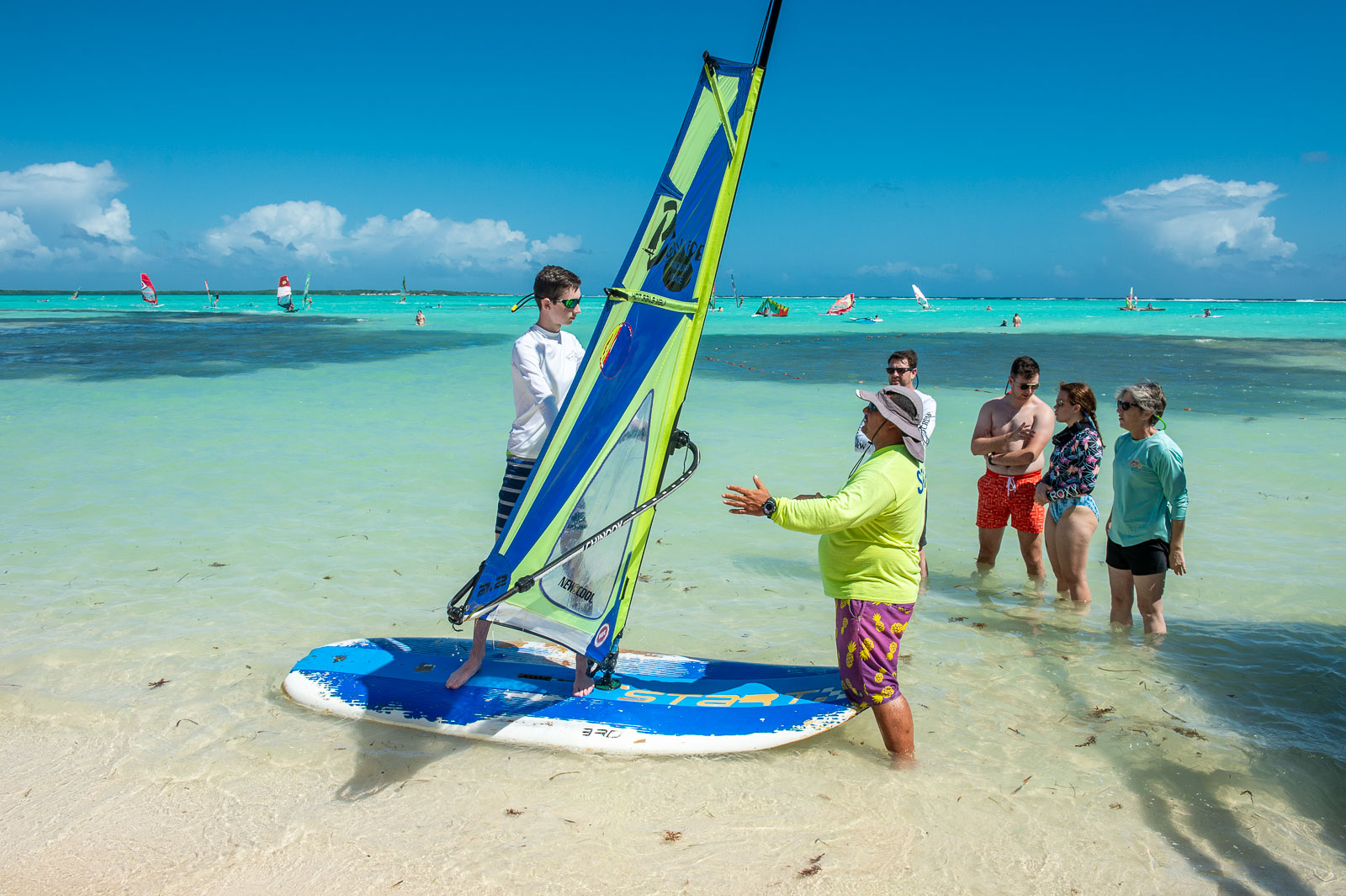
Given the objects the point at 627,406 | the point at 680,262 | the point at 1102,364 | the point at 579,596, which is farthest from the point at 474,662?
the point at 1102,364

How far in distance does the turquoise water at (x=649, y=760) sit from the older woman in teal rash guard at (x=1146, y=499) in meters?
0.56

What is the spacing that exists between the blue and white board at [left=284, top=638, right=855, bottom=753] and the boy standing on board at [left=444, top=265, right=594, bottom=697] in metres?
0.16

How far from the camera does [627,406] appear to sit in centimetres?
349

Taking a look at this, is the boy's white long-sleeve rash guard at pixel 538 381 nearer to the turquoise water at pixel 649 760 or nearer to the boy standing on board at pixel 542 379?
the boy standing on board at pixel 542 379

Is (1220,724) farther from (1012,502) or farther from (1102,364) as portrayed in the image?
(1102,364)

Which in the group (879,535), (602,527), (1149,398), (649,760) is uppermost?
(1149,398)

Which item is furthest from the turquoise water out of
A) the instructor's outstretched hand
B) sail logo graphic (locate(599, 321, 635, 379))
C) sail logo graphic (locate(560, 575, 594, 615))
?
sail logo graphic (locate(599, 321, 635, 379))

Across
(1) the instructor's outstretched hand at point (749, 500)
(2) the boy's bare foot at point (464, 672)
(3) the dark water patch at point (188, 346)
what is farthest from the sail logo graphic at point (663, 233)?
(3) the dark water patch at point (188, 346)

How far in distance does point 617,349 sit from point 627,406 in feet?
0.80

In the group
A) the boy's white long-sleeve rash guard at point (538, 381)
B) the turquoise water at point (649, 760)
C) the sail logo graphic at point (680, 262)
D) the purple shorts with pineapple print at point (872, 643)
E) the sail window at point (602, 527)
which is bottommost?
the turquoise water at point (649, 760)

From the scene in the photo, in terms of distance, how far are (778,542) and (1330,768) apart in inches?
176

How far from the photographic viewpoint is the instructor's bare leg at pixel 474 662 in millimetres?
4219

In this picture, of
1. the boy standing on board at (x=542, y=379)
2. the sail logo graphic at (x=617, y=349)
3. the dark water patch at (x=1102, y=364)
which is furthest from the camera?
the dark water patch at (x=1102, y=364)

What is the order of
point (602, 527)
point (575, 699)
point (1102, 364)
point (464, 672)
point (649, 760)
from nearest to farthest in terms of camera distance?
point (602, 527)
point (649, 760)
point (575, 699)
point (464, 672)
point (1102, 364)
